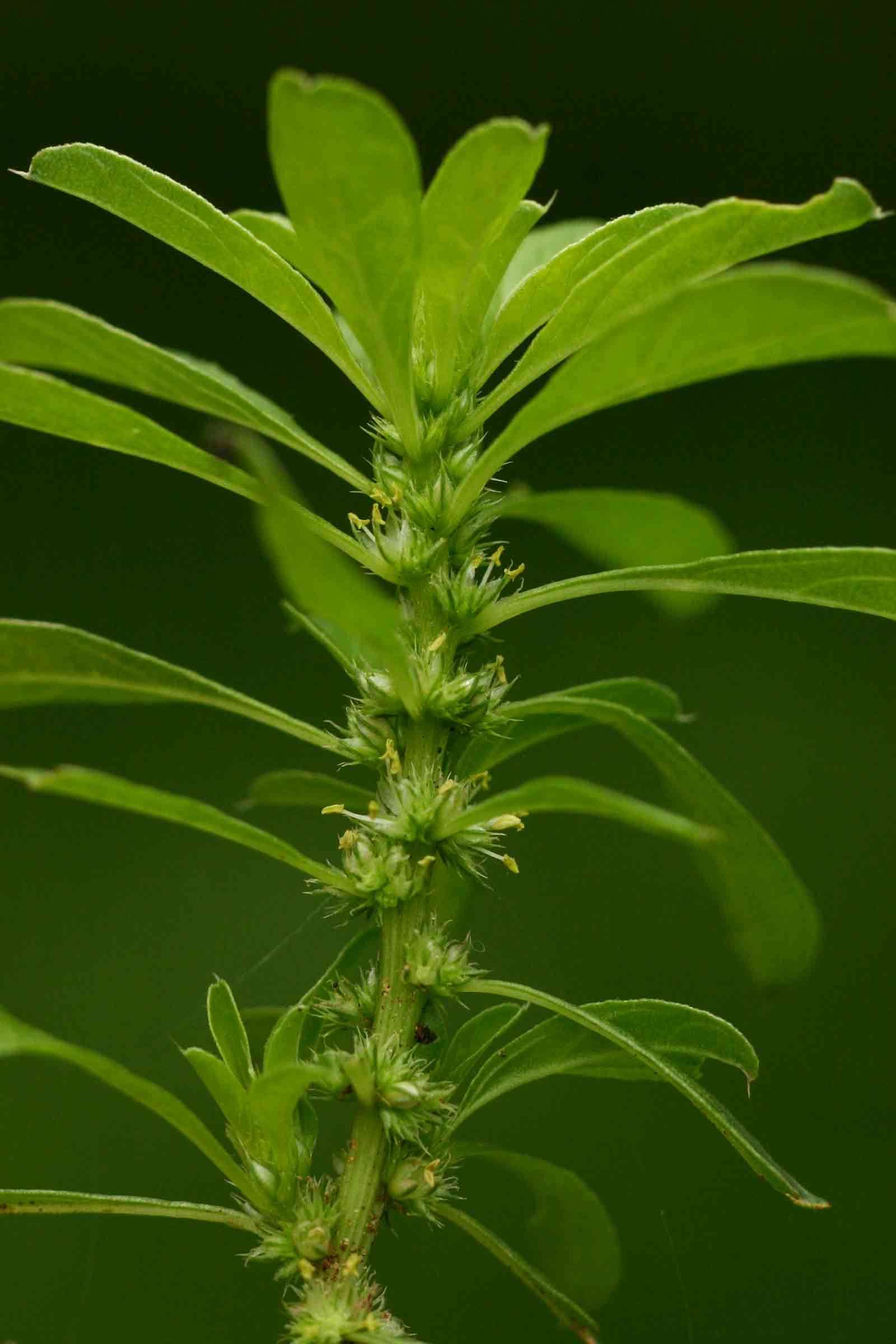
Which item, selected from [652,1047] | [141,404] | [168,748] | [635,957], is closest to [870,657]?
[635,957]

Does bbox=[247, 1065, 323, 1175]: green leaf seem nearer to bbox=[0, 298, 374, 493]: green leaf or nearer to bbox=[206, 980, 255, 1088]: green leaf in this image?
bbox=[206, 980, 255, 1088]: green leaf

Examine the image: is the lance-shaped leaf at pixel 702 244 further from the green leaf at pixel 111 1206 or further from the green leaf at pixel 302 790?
the green leaf at pixel 111 1206

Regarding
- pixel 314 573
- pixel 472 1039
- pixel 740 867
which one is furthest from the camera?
pixel 472 1039

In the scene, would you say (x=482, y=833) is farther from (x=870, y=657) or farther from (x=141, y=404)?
(x=141, y=404)

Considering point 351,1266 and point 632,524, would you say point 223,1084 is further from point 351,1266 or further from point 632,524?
point 632,524

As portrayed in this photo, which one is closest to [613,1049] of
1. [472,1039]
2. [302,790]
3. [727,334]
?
[472,1039]

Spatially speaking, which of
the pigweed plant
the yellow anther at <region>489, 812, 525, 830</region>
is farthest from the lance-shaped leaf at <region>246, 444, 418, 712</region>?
the yellow anther at <region>489, 812, 525, 830</region>
